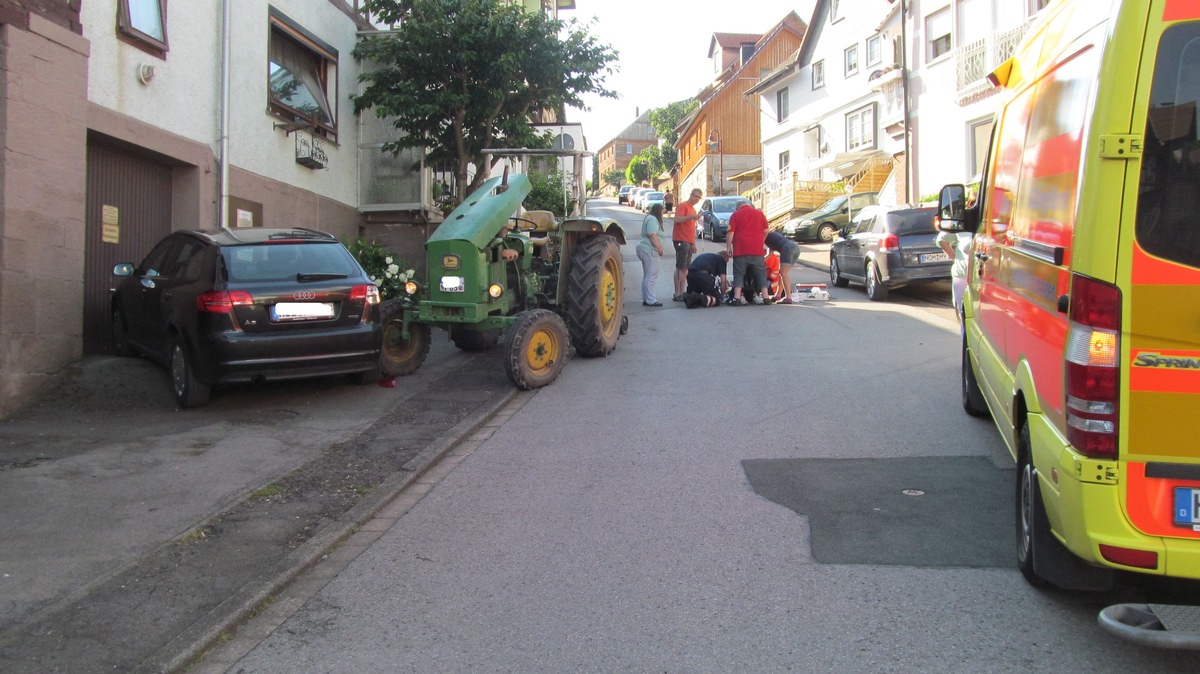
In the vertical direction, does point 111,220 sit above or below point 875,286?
above

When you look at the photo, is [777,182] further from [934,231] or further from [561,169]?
[561,169]

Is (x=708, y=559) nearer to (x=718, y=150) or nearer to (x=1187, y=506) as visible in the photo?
(x=1187, y=506)

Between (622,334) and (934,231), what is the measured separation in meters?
6.04

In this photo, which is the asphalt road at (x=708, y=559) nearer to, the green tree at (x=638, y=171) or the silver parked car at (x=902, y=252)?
the silver parked car at (x=902, y=252)

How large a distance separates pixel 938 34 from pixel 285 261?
25.8m

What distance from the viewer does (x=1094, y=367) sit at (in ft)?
11.2

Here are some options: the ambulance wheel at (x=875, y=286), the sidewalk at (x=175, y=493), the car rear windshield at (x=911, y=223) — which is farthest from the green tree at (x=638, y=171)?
the sidewalk at (x=175, y=493)

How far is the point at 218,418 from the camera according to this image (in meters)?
8.23

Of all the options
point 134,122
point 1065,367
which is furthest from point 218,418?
point 1065,367

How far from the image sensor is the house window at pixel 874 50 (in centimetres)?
3472

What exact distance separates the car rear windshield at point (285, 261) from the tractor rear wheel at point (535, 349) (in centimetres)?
158

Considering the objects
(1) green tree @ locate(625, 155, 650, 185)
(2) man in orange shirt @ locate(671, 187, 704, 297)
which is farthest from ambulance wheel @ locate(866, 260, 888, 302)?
(1) green tree @ locate(625, 155, 650, 185)

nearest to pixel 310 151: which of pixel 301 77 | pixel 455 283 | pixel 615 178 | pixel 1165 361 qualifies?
pixel 301 77

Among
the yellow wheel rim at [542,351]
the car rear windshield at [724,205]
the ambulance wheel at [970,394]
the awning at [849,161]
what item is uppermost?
the awning at [849,161]
